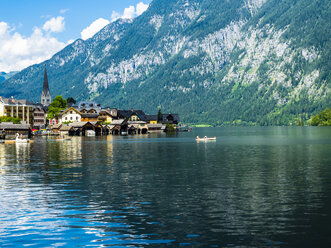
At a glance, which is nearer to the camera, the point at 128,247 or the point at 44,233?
the point at 128,247

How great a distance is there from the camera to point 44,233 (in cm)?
3100

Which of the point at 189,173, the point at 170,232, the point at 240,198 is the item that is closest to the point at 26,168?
the point at 189,173

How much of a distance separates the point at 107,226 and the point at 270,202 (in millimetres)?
15961

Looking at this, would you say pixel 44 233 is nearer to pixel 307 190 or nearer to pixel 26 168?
pixel 307 190

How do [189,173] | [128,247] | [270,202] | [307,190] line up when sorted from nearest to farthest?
1. [128,247]
2. [270,202]
3. [307,190]
4. [189,173]

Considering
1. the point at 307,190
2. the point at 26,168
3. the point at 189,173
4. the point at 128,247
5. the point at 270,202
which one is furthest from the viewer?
the point at 26,168

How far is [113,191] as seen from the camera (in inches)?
1869

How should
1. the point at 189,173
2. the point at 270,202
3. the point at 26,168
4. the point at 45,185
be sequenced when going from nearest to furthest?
the point at 270,202 → the point at 45,185 → the point at 189,173 → the point at 26,168

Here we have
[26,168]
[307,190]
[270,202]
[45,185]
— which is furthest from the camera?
[26,168]

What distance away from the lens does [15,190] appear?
161 feet

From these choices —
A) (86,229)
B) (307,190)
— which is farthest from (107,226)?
(307,190)

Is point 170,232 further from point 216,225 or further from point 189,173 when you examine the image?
point 189,173

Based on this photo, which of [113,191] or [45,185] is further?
[45,185]

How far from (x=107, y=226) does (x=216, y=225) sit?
7906mm
